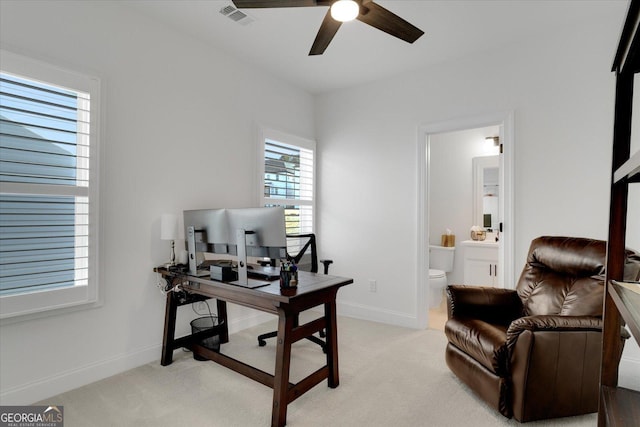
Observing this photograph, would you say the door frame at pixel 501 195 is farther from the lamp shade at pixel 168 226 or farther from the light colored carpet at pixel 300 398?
the lamp shade at pixel 168 226

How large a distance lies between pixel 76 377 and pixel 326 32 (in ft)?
9.56

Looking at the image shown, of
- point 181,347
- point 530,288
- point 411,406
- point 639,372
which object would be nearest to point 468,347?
point 411,406

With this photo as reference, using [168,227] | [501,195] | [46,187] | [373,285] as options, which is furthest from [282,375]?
[501,195]

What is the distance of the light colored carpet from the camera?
6.64ft

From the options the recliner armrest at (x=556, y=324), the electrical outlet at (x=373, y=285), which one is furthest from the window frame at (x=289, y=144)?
the recliner armrest at (x=556, y=324)

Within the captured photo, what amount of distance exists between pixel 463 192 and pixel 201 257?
3.84 metres

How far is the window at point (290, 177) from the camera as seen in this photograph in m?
3.86

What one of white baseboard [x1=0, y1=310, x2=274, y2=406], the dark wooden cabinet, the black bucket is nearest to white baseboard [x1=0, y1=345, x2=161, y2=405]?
white baseboard [x1=0, y1=310, x2=274, y2=406]

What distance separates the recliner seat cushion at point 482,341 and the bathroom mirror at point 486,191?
2.78 meters

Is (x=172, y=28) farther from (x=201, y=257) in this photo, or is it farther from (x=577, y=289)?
(x=577, y=289)

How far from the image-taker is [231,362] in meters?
2.40

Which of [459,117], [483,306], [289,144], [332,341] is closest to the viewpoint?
[332,341]

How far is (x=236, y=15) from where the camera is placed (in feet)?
8.98

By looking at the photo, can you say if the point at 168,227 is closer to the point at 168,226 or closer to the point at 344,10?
the point at 168,226
